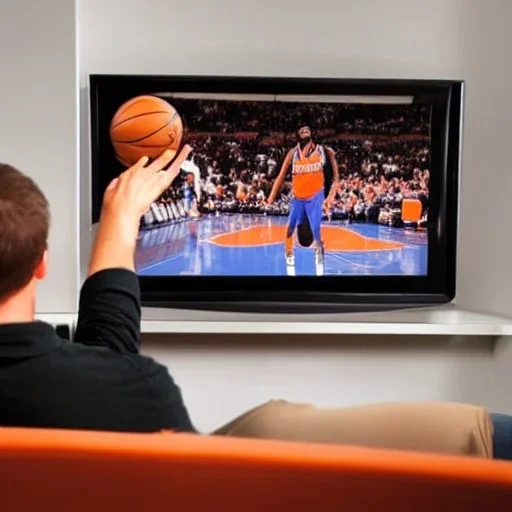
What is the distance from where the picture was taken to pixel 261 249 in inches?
113

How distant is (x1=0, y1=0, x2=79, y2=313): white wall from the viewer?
266cm

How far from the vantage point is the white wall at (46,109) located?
2.66 m

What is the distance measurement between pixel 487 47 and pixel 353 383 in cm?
140

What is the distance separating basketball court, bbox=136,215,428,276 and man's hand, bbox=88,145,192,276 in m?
1.46

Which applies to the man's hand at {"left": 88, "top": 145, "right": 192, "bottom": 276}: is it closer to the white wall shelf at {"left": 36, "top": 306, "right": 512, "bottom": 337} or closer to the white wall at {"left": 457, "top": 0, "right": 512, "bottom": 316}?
the white wall shelf at {"left": 36, "top": 306, "right": 512, "bottom": 337}

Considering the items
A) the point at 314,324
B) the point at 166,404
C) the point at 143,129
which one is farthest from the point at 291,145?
the point at 166,404

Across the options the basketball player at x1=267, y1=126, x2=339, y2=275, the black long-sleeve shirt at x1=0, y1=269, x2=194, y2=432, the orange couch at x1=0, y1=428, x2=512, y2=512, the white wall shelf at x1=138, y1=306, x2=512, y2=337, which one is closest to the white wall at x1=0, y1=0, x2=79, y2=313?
the white wall shelf at x1=138, y1=306, x2=512, y2=337

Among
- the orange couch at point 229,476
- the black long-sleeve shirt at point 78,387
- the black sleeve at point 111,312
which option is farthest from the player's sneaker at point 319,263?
the orange couch at point 229,476

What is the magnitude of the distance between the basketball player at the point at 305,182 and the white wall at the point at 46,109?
2.45 feet

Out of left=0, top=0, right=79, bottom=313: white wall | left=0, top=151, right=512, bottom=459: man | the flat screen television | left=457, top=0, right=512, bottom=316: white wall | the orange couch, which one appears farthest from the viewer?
left=457, top=0, right=512, bottom=316: white wall

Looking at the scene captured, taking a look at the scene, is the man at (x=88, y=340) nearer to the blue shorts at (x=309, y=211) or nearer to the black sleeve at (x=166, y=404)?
the black sleeve at (x=166, y=404)

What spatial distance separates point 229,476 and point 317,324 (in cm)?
212

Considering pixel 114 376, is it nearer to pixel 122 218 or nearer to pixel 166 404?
pixel 166 404

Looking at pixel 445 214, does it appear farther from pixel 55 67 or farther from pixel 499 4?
pixel 55 67
